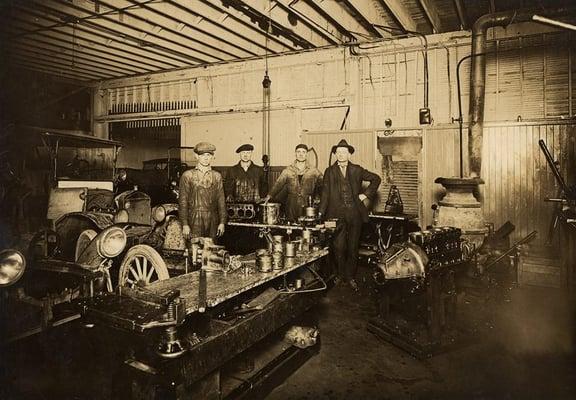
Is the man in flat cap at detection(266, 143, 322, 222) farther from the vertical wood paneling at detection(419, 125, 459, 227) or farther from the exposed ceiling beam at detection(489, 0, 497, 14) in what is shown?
the exposed ceiling beam at detection(489, 0, 497, 14)

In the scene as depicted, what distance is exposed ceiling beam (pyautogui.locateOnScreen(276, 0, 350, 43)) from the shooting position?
6848mm

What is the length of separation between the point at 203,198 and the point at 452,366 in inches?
157

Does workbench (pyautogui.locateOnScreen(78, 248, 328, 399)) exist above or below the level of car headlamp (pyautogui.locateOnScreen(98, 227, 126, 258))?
below

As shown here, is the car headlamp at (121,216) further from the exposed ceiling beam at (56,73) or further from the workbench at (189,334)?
the exposed ceiling beam at (56,73)

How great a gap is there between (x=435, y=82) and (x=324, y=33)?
98.4 inches

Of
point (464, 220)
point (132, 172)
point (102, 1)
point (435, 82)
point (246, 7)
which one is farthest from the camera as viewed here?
point (132, 172)

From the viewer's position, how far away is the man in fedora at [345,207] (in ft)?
21.1

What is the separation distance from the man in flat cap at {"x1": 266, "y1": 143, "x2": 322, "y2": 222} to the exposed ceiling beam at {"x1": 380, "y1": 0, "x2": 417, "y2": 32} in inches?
114

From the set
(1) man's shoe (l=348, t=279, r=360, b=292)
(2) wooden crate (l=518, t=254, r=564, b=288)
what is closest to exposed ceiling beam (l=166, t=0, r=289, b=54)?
(1) man's shoe (l=348, t=279, r=360, b=292)

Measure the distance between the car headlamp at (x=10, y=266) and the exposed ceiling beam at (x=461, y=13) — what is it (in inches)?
284

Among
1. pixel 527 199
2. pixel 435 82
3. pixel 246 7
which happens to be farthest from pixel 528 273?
pixel 246 7

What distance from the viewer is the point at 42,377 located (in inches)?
132

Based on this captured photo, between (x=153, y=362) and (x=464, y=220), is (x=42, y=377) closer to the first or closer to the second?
(x=153, y=362)

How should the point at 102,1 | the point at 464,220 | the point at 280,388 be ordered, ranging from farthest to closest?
the point at 102,1
the point at 464,220
the point at 280,388
